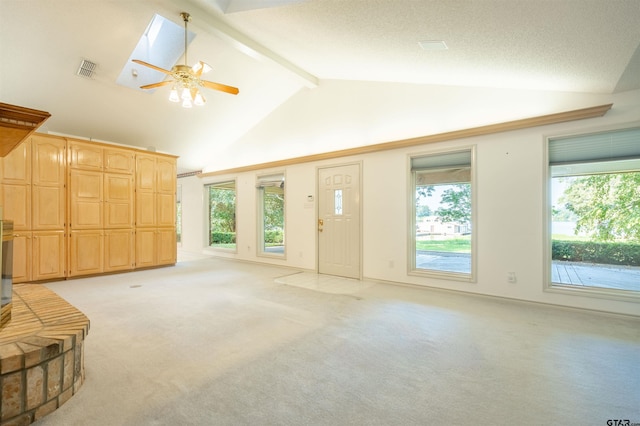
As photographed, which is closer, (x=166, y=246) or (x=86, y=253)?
(x=86, y=253)

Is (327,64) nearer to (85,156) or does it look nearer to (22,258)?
(85,156)

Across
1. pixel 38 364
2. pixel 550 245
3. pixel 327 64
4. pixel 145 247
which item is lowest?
pixel 38 364

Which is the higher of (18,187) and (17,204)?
(18,187)

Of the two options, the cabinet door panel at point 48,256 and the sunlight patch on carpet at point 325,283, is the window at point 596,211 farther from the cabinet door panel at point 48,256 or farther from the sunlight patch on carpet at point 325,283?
the cabinet door panel at point 48,256

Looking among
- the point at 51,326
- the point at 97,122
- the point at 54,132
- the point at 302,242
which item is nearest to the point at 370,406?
the point at 51,326

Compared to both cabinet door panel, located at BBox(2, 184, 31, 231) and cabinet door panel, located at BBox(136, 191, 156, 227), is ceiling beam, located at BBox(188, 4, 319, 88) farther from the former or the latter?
cabinet door panel, located at BBox(2, 184, 31, 231)

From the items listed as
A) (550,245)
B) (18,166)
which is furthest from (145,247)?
(550,245)

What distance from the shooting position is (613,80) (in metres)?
3.01

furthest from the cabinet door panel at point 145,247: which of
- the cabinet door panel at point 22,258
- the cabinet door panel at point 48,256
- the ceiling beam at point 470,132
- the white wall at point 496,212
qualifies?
the white wall at point 496,212

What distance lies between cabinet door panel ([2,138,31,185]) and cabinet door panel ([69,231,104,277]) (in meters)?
1.12

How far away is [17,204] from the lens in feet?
15.0

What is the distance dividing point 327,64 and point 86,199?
4982mm

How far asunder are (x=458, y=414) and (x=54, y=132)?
751cm

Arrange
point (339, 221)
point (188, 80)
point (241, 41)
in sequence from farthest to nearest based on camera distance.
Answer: point (339, 221)
point (241, 41)
point (188, 80)
